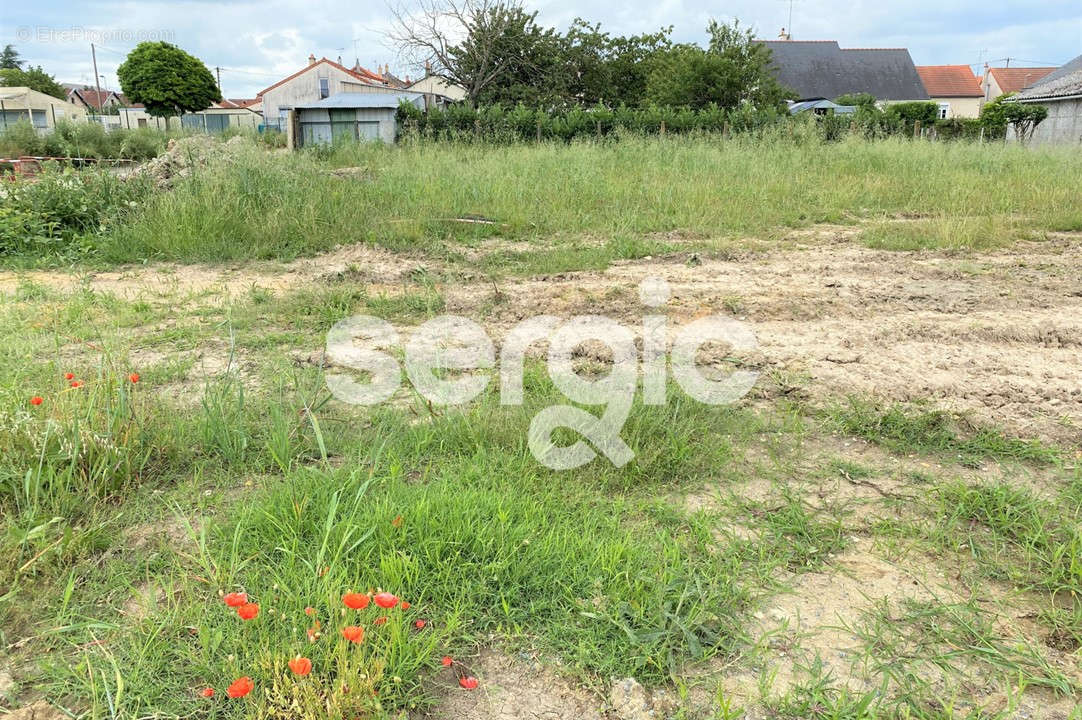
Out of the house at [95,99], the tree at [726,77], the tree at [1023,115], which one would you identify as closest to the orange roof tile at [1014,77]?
the tree at [1023,115]

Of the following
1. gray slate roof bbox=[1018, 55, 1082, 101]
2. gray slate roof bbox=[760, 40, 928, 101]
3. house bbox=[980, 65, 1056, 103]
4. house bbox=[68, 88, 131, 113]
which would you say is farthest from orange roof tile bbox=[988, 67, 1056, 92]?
house bbox=[68, 88, 131, 113]

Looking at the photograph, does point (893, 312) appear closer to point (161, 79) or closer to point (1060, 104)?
point (1060, 104)

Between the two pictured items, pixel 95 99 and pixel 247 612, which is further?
pixel 95 99

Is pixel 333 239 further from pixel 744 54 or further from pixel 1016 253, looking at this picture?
pixel 744 54

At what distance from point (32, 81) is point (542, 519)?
238 feet

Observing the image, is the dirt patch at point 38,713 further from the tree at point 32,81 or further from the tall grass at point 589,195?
the tree at point 32,81

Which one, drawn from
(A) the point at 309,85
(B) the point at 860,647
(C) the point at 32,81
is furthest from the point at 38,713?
(C) the point at 32,81

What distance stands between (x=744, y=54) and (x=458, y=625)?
23442 millimetres

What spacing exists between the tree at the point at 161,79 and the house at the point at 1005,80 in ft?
167

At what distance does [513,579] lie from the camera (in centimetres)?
200

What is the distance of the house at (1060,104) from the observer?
23203mm

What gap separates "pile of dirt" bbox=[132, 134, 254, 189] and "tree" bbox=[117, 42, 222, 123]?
129ft

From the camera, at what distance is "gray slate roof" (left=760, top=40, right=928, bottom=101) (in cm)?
3847

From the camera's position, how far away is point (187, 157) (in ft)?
25.0
